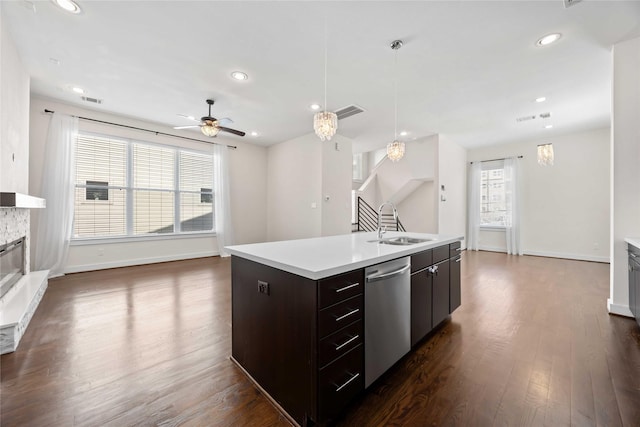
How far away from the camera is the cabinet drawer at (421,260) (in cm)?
197

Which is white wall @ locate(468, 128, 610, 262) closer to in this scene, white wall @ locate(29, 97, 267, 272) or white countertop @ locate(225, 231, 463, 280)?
white countertop @ locate(225, 231, 463, 280)

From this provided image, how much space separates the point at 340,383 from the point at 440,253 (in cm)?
153

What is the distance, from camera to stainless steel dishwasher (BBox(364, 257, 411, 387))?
153 cm

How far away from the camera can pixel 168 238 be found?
562cm

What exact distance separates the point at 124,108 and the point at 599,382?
6.76 m

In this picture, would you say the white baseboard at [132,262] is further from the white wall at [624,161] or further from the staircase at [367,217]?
the white wall at [624,161]

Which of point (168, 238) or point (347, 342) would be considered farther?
point (168, 238)

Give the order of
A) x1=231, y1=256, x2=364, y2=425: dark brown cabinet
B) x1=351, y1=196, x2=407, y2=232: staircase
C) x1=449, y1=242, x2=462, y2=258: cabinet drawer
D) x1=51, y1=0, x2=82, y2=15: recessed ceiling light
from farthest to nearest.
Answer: x1=351, y1=196, x2=407, y2=232: staircase, x1=449, y1=242, x2=462, y2=258: cabinet drawer, x1=51, y1=0, x2=82, y2=15: recessed ceiling light, x1=231, y1=256, x2=364, y2=425: dark brown cabinet

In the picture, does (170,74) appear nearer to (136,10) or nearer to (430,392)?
(136,10)

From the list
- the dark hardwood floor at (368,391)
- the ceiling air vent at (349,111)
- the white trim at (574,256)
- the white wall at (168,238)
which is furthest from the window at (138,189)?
the white trim at (574,256)

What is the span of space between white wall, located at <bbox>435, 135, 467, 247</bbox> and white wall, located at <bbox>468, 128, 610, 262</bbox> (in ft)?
3.62

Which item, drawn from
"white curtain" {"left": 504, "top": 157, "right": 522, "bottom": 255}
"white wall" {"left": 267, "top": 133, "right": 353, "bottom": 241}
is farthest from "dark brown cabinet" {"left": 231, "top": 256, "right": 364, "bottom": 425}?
"white curtain" {"left": 504, "top": 157, "right": 522, "bottom": 255}

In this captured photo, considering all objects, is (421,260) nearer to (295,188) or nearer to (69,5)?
(69,5)

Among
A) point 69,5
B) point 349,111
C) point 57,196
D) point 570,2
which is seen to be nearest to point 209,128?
point 69,5
